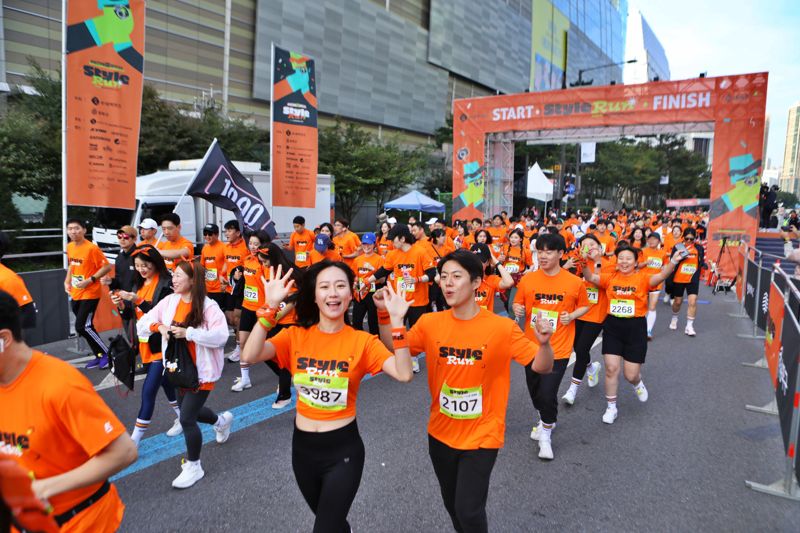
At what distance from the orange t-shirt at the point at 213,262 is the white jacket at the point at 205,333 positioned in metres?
3.56

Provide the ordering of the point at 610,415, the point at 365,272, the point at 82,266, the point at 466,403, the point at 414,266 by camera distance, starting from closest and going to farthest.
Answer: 1. the point at 466,403
2. the point at 610,415
3. the point at 82,266
4. the point at 414,266
5. the point at 365,272

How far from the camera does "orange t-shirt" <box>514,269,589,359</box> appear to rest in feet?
14.8

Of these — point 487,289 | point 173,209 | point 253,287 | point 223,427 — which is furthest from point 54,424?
point 173,209

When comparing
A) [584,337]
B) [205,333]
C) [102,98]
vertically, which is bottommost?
[584,337]

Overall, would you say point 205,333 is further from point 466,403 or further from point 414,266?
point 414,266

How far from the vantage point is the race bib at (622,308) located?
17.9 feet

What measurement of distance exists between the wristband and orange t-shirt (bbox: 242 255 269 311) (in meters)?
3.85

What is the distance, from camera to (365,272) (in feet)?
25.9

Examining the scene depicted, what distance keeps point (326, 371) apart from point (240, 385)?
3962 mm

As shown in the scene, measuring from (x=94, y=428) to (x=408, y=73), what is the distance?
4082 cm

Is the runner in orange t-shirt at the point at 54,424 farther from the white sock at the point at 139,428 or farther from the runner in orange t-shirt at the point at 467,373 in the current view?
the white sock at the point at 139,428

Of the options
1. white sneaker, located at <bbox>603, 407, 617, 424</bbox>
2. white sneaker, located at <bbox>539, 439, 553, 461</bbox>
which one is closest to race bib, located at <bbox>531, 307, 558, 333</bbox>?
white sneaker, located at <bbox>539, 439, 553, 461</bbox>

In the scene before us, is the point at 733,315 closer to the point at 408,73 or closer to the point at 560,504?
the point at 560,504

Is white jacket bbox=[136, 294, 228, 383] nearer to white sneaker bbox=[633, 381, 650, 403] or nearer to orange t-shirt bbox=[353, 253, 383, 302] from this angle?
orange t-shirt bbox=[353, 253, 383, 302]
